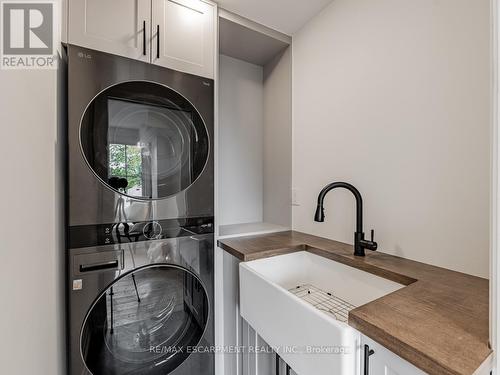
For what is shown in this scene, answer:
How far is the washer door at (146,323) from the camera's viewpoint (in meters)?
0.99

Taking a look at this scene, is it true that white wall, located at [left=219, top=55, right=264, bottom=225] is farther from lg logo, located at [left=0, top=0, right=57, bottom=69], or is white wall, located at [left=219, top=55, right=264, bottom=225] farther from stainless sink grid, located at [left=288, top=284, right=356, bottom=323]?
lg logo, located at [left=0, top=0, right=57, bottom=69]

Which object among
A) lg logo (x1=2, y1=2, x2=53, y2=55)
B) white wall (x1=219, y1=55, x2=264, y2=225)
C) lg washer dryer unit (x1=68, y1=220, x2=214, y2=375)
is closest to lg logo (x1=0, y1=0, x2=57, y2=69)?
lg logo (x1=2, y1=2, x2=53, y2=55)

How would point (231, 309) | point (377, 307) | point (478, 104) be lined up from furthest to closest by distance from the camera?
point (231, 309) → point (478, 104) → point (377, 307)

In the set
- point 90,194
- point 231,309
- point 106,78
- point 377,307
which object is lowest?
point 231,309

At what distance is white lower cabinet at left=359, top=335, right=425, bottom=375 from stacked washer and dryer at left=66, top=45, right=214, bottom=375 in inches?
33.2

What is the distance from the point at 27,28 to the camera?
82 cm

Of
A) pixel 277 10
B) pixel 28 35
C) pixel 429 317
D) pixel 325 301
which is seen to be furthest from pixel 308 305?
pixel 277 10

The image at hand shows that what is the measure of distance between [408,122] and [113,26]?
1416 millimetres

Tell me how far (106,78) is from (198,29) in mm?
595

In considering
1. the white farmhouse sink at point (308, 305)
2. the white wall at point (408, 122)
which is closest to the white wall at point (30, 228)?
the white farmhouse sink at point (308, 305)

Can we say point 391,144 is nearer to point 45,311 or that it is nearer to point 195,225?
point 195,225

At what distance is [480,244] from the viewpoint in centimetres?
83

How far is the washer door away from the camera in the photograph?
989mm

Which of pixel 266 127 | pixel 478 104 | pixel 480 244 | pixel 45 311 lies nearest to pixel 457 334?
pixel 480 244
